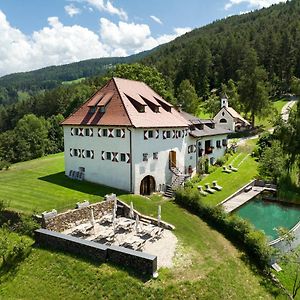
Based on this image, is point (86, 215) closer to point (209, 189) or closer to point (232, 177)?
point (209, 189)

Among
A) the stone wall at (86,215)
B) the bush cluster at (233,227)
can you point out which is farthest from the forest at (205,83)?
the stone wall at (86,215)

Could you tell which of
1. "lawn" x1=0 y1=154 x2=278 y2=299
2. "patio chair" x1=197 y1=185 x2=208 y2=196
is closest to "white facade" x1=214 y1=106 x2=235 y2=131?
"patio chair" x1=197 y1=185 x2=208 y2=196

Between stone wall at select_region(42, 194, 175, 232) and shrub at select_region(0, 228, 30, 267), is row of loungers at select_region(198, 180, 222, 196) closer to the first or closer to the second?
stone wall at select_region(42, 194, 175, 232)

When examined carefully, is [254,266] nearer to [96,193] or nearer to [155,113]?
[96,193]

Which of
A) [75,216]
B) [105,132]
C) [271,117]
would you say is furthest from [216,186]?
[271,117]

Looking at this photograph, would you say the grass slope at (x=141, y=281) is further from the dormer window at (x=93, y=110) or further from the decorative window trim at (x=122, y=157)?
the dormer window at (x=93, y=110)

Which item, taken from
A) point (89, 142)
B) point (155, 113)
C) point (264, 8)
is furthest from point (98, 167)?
point (264, 8)
